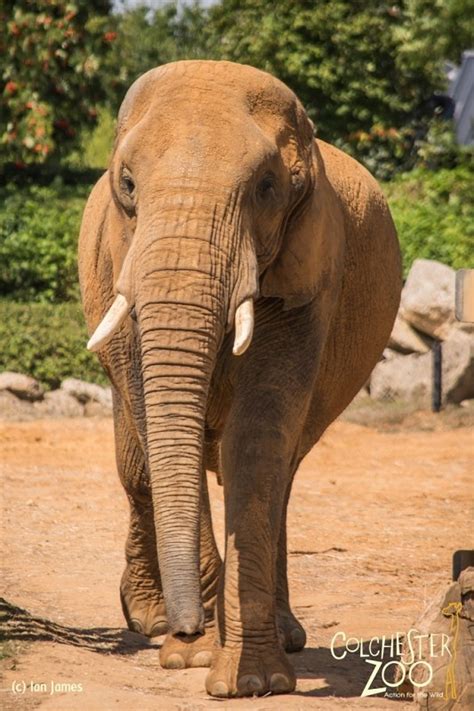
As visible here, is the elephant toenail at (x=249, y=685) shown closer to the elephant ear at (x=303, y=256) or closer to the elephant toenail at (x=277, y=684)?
the elephant toenail at (x=277, y=684)

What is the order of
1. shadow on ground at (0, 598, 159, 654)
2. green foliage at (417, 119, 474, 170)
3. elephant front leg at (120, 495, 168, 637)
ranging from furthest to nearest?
green foliage at (417, 119, 474, 170) < elephant front leg at (120, 495, 168, 637) < shadow on ground at (0, 598, 159, 654)

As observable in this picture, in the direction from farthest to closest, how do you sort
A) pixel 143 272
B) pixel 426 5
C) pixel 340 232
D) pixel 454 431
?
pixel 426 5 < pixel 454 431 < pixel 340 232 < pixel 143 272

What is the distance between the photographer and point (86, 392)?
16.9 meters

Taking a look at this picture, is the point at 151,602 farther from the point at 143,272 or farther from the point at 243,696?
the point at 143,272

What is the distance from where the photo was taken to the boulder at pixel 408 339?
17219 mm

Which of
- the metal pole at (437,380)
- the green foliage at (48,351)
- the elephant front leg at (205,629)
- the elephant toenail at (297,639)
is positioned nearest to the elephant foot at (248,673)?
the elephant front leg at (205,629)

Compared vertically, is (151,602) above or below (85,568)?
above

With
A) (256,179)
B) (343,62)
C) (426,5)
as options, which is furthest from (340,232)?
(343,62)

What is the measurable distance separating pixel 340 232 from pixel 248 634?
1834mm

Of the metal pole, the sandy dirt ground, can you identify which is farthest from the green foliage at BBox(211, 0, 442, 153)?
the sandy dirt ground

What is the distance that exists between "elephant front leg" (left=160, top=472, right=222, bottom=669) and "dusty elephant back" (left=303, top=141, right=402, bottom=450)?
0.69 metres

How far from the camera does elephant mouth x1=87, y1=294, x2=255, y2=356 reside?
19.4 feet

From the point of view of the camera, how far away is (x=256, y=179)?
243 inches

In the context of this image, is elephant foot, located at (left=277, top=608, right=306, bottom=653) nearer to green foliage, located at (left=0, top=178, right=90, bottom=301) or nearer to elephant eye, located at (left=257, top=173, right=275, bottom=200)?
elephant eye, located at (left=257, top=173, right=275, bottom=200)
